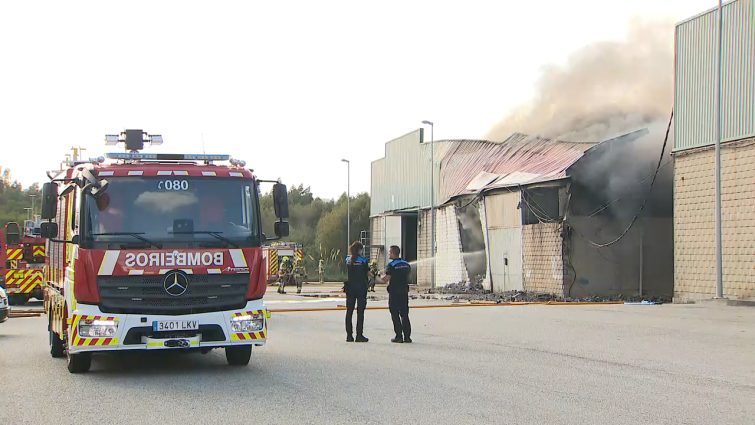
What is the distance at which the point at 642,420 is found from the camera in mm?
7105

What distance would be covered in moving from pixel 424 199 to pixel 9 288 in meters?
26.1

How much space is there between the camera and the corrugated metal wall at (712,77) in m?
24.3

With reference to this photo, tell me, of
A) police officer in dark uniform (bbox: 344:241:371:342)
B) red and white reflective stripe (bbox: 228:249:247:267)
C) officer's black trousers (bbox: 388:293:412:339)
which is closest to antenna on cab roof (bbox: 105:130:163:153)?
red and white reflective stripe (bbox: 228:249:247:267)

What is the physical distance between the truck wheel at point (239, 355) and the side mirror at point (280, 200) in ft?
5.35

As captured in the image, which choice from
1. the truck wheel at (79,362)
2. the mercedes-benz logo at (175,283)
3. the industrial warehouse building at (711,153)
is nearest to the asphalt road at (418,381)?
the truck wheel at (79,362)

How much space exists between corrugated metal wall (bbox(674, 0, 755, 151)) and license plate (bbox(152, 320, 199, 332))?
19.8 meters

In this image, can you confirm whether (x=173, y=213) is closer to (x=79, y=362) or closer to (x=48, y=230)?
(x=48, y=230)

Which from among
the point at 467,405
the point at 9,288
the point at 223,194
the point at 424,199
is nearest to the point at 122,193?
the point at 223,194

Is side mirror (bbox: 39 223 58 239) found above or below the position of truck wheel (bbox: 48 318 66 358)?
above

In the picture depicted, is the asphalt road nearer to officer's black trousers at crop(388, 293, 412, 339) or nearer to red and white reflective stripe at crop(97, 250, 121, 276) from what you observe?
officer's black trousers at crop(388, 293, 412, 339)

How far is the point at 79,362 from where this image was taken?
1010cm

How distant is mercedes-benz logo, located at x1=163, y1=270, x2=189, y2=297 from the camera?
9.53m

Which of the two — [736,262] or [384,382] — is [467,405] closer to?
[384,382]

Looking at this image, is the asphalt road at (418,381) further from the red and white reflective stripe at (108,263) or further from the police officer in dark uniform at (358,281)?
the red and white reflective stripe at (108,263)
